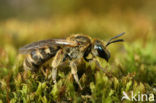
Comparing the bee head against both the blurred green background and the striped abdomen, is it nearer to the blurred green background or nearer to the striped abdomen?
the blurred green background

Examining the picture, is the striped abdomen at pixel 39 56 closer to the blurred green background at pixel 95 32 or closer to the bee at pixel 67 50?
the bee at pixel 67 50

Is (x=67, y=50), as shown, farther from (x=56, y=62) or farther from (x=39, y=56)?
(x=39, y=56)

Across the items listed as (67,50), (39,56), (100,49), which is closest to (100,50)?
(100,49)

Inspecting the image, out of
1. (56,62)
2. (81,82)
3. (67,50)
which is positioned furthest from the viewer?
(67,50)

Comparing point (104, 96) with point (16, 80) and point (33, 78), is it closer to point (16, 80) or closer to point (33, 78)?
point (33, 78)

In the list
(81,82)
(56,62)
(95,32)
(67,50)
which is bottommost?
(81,82)

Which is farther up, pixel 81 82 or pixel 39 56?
pixel 39 56

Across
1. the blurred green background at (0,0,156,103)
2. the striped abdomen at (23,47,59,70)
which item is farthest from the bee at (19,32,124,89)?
the blurred green background at (0,0,156,103)

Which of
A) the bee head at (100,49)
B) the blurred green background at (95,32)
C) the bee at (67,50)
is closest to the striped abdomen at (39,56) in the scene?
the bee at (67,50)

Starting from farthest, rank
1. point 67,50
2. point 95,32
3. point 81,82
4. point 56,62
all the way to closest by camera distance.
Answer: point 95,32, point 67,50, point 56,62, point 81,82
